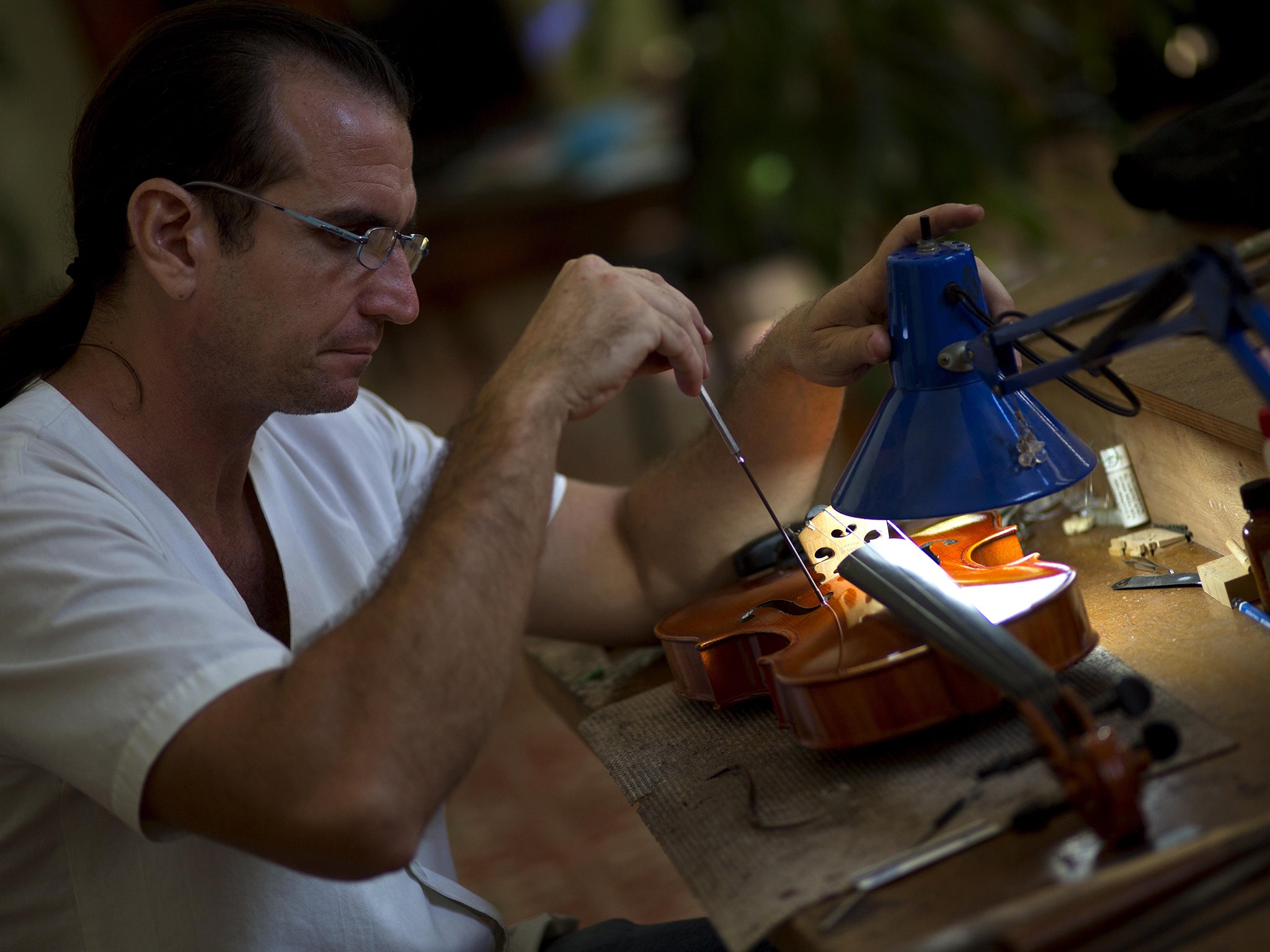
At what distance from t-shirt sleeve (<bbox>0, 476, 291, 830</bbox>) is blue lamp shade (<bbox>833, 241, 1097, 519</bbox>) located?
57cm

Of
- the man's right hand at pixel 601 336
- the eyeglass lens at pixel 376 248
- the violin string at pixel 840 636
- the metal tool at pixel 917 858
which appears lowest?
the metal tool at pixel 917 858

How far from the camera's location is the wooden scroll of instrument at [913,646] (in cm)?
84

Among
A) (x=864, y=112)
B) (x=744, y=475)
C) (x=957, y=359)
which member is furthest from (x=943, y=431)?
(x=864, y=112)

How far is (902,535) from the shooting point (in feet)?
4.02

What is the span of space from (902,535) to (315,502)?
0.75 m

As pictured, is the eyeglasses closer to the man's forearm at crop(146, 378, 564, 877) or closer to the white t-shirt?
the white t-shirt

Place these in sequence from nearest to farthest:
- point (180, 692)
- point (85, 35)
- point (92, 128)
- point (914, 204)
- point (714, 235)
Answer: point (180, 692), point (92, 128), point (914, 204), point (714, 235), point (85, 35)

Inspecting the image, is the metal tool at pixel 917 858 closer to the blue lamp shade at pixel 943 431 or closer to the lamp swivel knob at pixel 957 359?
the blue lamp shade at pixel 943 431

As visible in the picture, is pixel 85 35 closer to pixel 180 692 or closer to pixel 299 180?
pixel 299 180

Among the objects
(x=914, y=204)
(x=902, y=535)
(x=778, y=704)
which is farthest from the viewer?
(x=914, y=204)

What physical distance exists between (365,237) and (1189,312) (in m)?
0.88

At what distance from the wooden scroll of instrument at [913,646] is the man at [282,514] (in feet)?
0.72

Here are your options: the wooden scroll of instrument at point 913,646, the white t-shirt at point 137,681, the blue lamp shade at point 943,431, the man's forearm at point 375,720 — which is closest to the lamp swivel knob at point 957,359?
the blue lamp shade at point 943,431

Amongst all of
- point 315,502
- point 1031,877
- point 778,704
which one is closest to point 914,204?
point 315,502
